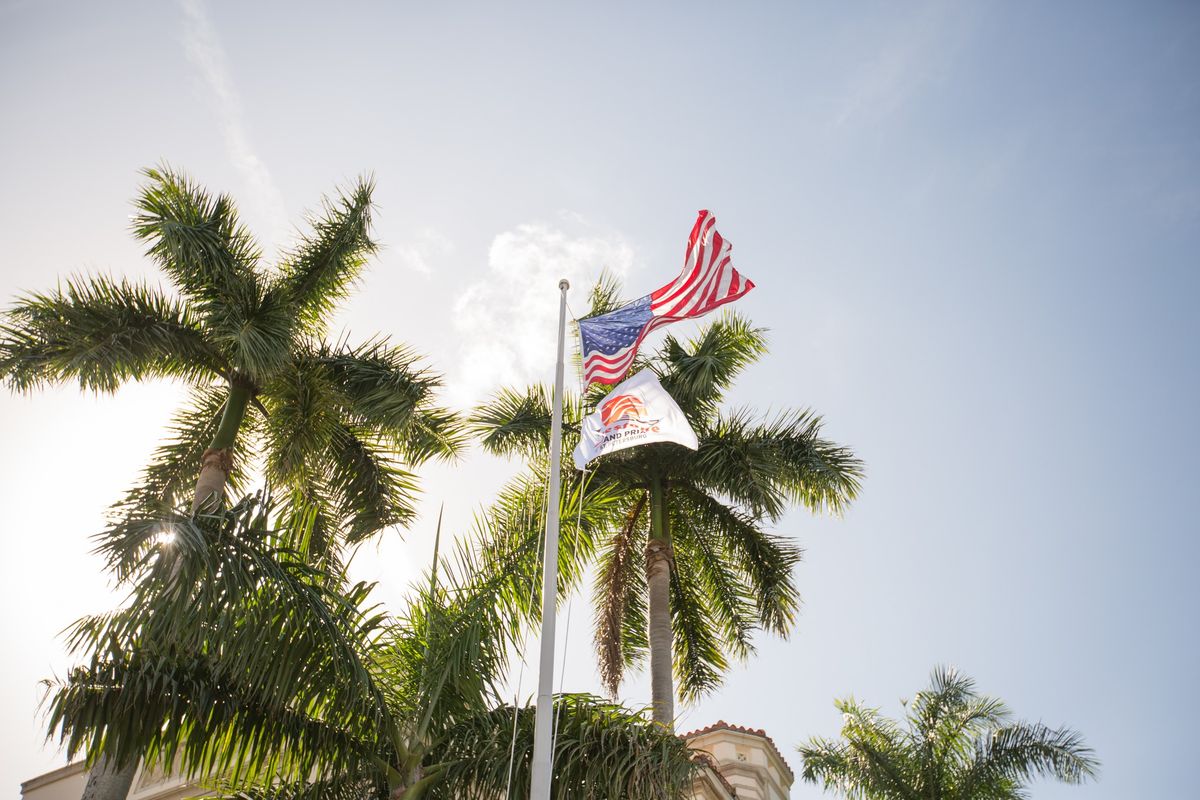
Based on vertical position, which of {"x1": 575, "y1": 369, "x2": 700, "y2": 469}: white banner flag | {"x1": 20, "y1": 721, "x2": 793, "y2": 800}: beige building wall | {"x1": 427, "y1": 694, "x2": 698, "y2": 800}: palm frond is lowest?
{"x1": 427, "y1": 694, "x2": 698, "y2": 800}: palm frond

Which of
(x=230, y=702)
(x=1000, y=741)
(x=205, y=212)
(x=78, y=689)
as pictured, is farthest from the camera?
(x=1000, y=741)

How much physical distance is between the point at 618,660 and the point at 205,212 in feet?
33.7

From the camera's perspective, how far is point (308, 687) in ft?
27.3

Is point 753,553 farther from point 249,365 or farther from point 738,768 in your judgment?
point 249,365

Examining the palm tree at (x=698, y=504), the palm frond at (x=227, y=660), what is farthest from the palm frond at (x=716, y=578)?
the palm frond at (x=227, y=660)

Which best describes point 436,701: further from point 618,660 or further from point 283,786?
point 618,660

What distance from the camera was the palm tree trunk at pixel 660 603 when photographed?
14.0 metres

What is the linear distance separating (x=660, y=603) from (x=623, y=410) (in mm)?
5456

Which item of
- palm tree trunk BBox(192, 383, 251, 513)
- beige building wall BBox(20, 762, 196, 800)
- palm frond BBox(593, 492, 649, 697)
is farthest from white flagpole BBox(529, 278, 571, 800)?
beige building wall BBox(20, 762, 196, 800)

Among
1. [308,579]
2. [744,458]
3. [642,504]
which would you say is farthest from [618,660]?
[308,579]

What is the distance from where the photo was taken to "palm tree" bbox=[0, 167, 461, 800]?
1305 cm

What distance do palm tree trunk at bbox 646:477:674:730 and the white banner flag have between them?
502 centimetres

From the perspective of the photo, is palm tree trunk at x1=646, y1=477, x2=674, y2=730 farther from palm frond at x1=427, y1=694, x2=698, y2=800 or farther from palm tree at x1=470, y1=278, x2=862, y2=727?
palm frond at x1=427, y1=694, x2=698, y2=800

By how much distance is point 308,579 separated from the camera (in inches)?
333
